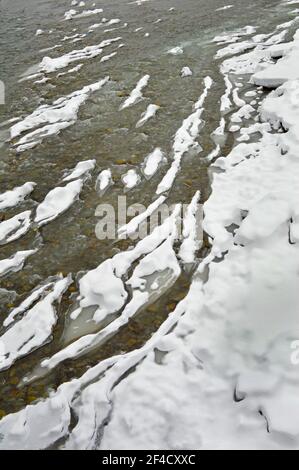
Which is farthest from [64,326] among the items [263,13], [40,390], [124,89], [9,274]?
[263,13]

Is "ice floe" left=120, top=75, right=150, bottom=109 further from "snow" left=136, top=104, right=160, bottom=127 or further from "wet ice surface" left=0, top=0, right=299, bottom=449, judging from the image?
"snow" left=136, top=104, right=160, bottom=127

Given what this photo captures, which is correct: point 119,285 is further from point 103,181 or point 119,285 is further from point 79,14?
point 79,14

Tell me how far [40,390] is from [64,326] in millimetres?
603

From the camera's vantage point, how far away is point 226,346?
3045mm

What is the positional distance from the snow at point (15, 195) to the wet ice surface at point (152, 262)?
0.02 meters

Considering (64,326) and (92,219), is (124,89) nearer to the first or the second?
(92,219)

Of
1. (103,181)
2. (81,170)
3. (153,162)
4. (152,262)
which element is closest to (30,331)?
(152,262)

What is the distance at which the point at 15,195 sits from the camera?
511 cm

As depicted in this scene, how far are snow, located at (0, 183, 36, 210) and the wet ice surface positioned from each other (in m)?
0.02

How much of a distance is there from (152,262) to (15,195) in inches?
87.8

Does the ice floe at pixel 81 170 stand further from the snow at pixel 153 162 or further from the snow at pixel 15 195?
the snow at pixel 153 162

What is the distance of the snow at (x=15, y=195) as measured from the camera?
498 centimetres

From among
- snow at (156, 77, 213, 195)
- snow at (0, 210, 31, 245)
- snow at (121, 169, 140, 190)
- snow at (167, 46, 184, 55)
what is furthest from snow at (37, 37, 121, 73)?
snow at (0, 210, 31, 245)

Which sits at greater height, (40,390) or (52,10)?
(52,10)
